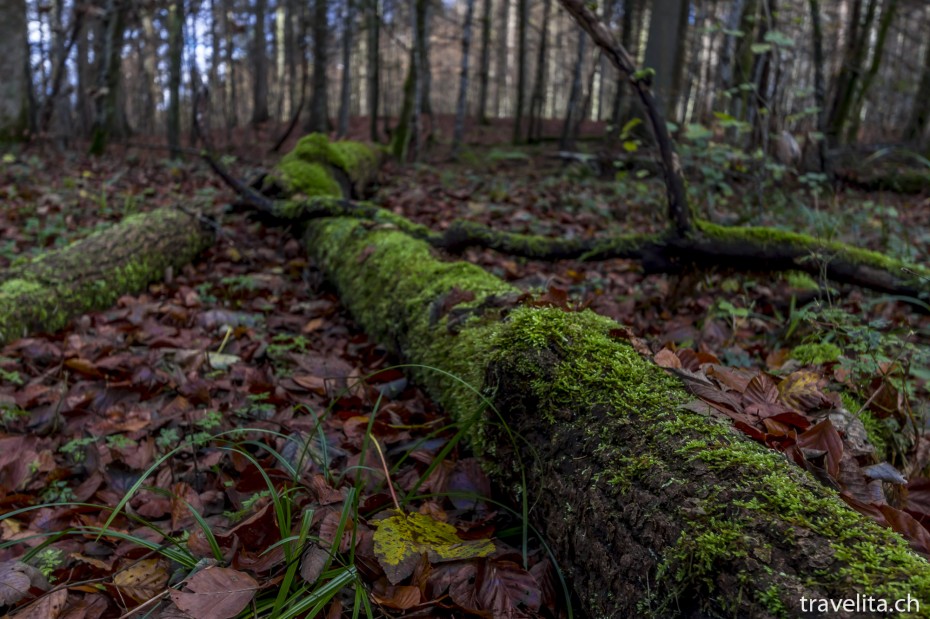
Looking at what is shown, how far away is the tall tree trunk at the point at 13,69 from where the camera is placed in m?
10.6

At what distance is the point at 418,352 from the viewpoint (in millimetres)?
2820

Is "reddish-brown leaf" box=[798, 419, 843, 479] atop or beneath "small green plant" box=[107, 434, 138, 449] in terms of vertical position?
atop

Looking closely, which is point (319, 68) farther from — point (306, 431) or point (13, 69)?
point (306, 431)

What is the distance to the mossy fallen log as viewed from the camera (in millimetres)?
3574

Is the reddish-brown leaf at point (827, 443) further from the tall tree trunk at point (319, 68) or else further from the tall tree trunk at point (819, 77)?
the tall tree trunk at point (319, 68)

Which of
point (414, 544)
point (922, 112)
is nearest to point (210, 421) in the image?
point (414, 544)

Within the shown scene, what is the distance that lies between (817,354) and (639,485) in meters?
1.69

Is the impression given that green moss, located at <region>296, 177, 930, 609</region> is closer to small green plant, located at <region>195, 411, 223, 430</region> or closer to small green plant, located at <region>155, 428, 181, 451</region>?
small green plant, located at <region>195, 411, 223, 430</region>

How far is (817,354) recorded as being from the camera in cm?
261

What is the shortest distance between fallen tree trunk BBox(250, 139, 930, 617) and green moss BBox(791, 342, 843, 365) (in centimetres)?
107

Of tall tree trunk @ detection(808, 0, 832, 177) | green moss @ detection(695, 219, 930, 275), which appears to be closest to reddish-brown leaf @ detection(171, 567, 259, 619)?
green moss @ detection(695, 219, 930, 275)

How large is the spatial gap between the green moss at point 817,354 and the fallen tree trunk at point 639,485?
107 cm

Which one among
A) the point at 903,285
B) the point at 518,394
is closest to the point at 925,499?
the point at 518,394

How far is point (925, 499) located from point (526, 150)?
12.6m
